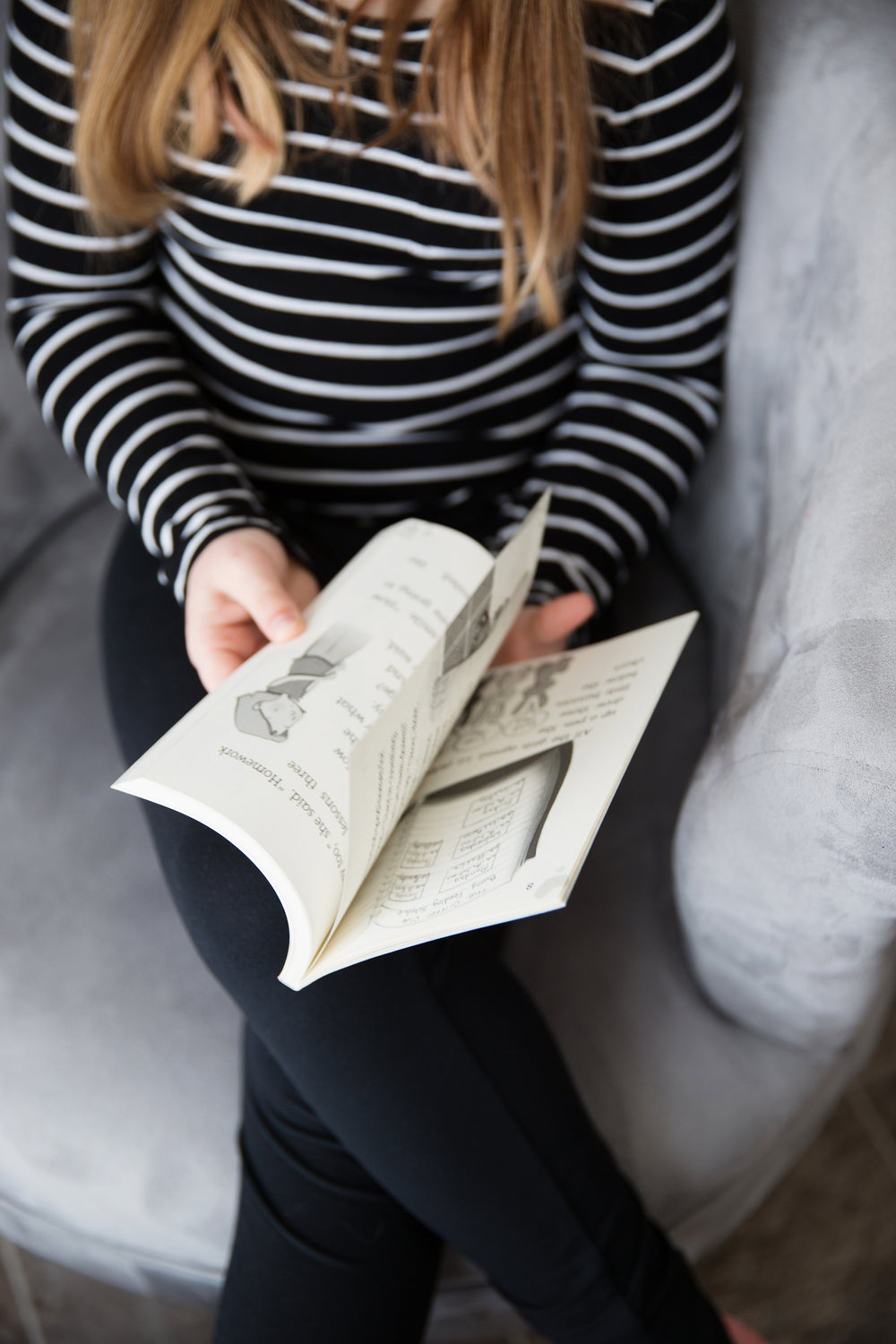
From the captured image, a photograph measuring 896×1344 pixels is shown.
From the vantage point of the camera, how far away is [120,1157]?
0.54m

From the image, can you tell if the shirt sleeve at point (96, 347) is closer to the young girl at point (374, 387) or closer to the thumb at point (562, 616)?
the young girl at point (374, 387)

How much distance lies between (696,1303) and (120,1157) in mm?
303

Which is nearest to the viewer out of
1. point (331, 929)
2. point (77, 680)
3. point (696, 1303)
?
point (331, 929)

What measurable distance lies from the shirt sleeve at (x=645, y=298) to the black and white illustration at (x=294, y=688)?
172 mm

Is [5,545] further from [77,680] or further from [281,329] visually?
[281,329]

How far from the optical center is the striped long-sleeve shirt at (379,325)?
0.54 meters

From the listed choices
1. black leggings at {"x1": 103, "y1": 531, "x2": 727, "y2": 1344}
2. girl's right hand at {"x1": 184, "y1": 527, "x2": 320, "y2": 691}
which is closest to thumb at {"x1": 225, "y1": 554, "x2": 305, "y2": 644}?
girl's right hand at {"x1": 184, "y1": 527, "x2": 320, "y2": 691}

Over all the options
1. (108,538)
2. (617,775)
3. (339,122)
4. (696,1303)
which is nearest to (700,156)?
(339,122)

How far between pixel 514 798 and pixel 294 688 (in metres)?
0.10

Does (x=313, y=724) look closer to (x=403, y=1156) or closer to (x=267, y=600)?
(x=267, y=600)

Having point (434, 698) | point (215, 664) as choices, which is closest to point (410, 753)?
point (434, 698)

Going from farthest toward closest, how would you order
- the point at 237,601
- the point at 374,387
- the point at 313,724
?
1. the point at 374,387
2. the point at 237,601
3. the point at 313,724

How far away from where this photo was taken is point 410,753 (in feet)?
1.34

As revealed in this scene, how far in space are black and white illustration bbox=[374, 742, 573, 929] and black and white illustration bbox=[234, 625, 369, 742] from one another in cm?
8
